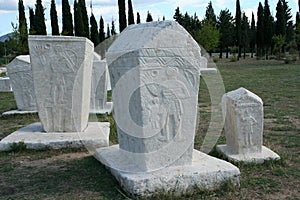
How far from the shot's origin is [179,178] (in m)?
3.94

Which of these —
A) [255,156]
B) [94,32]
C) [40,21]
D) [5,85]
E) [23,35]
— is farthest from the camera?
[94,32]

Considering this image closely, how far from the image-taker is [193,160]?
445 cm

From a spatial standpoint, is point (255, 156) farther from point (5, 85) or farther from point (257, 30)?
point (257, 30)

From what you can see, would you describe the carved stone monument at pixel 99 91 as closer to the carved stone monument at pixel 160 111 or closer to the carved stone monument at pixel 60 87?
the carved stone monument at pixel 60 87

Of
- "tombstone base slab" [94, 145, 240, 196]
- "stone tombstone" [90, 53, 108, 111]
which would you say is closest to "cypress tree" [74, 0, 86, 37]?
"stone tombstone" [90, 53, 108, 111]

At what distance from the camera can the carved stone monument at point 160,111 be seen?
3.96 meters

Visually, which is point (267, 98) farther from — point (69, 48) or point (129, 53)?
point (129, 53)

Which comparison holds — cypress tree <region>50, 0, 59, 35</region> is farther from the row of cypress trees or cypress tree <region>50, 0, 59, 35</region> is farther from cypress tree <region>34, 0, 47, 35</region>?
the row of cypress trees

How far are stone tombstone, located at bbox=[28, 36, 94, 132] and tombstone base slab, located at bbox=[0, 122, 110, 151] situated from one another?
0.23 m

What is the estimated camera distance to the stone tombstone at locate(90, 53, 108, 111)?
31.3 ft

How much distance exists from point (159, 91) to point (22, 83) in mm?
6243

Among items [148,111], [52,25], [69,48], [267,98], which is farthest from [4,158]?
[52,25]

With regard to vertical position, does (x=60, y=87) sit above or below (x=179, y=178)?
above

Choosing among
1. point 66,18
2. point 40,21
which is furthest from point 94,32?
point 40,21
